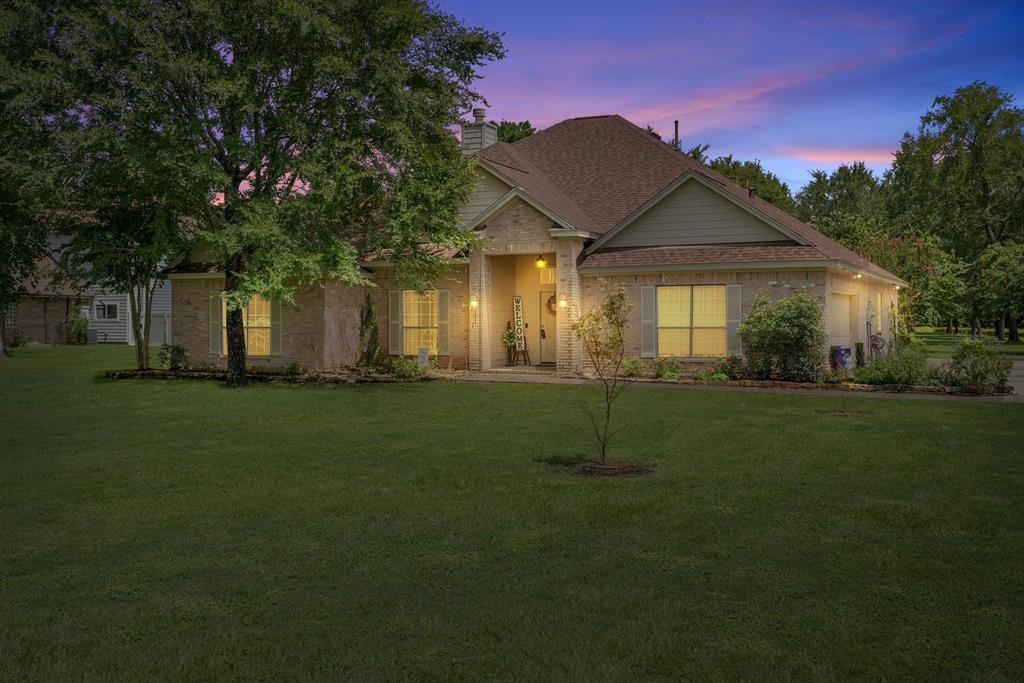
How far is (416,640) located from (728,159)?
50.4 metres

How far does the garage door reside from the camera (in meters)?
21.8

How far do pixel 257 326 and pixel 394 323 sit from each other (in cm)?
392

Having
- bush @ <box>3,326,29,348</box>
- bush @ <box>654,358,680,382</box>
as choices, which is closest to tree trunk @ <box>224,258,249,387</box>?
bush @ <box>654,358,680,382</box>

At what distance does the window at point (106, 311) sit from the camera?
163 feet

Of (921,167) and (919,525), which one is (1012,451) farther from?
(921,167)

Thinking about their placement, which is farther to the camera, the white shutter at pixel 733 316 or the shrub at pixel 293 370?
the shrub at pixel 293 370

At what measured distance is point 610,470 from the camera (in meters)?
9.69

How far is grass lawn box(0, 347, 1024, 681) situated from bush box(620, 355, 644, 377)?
27.8ft

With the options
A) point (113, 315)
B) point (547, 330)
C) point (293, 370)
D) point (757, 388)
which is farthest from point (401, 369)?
point (113, 315)

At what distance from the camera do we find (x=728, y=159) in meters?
51.8

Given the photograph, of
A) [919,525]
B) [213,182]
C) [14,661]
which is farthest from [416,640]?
[213,182]

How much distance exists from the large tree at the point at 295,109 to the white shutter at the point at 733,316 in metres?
6.82

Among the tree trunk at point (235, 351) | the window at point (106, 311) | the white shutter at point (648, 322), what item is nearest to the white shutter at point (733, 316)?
the white shutter at point (648, 322)

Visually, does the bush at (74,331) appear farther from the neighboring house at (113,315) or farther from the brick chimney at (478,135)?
the brick chimney at (478,135)
